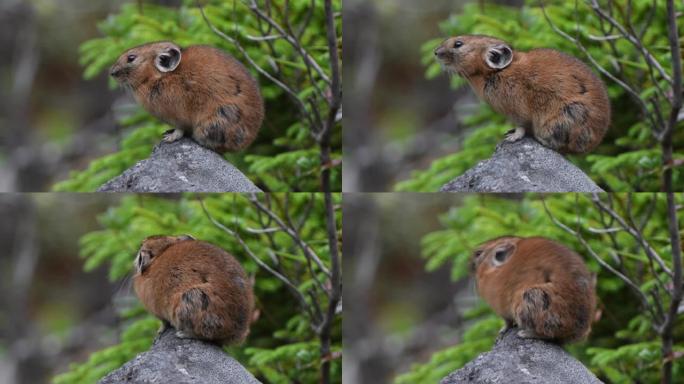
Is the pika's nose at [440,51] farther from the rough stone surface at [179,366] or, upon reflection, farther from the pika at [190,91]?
the rough stone surface at [179,366]

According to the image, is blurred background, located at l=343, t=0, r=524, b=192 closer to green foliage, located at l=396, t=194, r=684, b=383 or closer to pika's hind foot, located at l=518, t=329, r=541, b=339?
green foliage, located at l=396, t=194, r=684, b=383

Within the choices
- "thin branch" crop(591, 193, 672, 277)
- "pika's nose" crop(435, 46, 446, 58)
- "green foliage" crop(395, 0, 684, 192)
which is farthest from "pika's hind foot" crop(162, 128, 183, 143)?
"thin branch" crop(591, 193, 672, 277)

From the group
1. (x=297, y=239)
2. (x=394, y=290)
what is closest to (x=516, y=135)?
(x=297, y=239)

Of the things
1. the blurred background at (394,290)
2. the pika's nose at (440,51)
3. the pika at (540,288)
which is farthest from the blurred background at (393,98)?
the pika at (540,288)

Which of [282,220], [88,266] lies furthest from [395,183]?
[88,266]

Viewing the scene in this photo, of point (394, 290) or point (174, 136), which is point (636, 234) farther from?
point (174, 136)

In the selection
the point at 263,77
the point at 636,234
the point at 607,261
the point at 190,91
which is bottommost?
the point at 607,261
